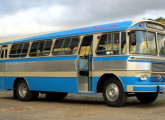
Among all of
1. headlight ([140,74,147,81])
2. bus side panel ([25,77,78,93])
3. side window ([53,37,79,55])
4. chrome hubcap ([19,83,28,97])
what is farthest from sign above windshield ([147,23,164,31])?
chrome hubcap ([19,83,28,97])

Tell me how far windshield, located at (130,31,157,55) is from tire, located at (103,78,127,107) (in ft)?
4.33

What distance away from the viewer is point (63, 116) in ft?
33.0

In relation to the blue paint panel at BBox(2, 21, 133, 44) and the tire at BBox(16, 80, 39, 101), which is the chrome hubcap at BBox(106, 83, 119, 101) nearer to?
the blue paint panel at BBox(2, 21, 133, 44)

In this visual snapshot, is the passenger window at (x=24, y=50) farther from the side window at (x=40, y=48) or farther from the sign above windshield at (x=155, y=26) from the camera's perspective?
the sign above windshield at (x=155, y=26)

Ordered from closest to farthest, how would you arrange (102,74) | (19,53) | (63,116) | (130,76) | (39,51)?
1. (63,116)
2. (130,76)
3. (102,74)
4. (39,51)
5. (19,53)

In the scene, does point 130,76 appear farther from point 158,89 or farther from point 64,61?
point 64,61

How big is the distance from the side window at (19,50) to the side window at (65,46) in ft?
7.49

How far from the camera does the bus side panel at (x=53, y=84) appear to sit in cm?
1375

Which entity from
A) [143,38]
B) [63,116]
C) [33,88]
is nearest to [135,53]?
[143,38]

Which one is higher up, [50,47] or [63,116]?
[50,47]

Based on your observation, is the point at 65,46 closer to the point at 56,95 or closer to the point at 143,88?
the point at 56,95

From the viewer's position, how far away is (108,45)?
40.7 feet

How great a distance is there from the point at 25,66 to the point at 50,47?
195 cm

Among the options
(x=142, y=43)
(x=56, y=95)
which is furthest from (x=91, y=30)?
(x=56, y=95)
